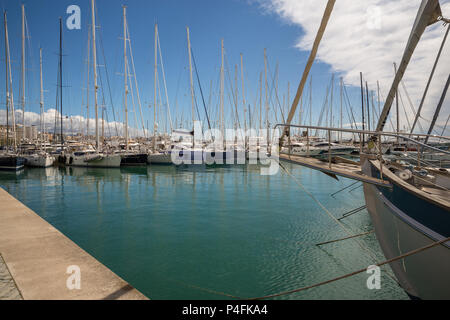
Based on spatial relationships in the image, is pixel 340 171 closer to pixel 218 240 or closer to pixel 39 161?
pixel 218 240

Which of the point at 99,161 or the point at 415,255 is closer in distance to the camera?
the point at 415,255

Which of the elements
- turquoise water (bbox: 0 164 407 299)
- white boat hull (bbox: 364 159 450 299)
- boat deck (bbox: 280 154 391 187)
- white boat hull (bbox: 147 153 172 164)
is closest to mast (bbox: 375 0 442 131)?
boat deck (bbox: 280 154 391 187)

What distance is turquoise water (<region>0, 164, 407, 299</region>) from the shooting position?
20.7ft

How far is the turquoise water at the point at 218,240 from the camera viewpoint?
6305 mm

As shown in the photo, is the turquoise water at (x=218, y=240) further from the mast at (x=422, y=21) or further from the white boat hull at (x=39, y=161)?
the white boat hull at (x=39, y=161)

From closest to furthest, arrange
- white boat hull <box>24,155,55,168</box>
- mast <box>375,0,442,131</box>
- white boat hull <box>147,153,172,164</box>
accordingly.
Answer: mast <box>375,0,442,131</box> < white boat hull <box>24,155,55,168</box> < white boat hull <box>147,153,172,164</box>

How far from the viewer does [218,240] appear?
9.20m

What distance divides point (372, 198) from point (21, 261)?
8.49 meters

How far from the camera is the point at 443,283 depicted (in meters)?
4.19

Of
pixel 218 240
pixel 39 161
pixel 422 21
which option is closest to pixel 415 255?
pixel 422 21

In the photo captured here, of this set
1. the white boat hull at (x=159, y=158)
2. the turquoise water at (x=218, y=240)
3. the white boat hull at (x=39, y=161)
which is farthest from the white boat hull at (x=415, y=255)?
the white boat hull at (x=39, y=161)

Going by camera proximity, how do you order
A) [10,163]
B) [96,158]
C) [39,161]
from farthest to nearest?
[39,161] < [96,158] < [10,163]

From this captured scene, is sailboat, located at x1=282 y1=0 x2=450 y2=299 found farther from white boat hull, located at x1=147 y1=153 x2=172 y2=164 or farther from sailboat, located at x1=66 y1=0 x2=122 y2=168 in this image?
white boat hull, located at x1=147 y1=153 x2=172 y2=164
